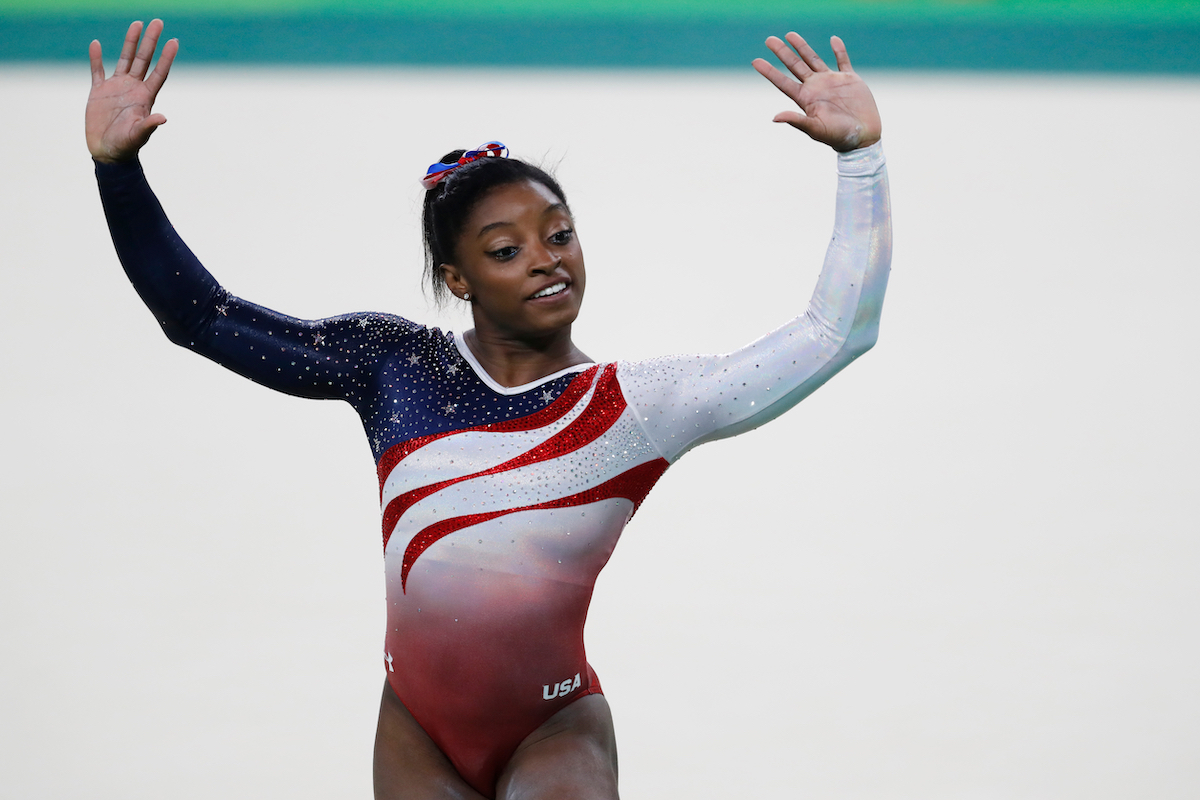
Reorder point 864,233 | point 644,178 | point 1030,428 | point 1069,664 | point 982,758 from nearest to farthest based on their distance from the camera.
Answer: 1. point 864,233
2. point 982,758
3. point 1069,664
4. point 1030,428
5. point 644,178

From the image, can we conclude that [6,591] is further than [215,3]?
No

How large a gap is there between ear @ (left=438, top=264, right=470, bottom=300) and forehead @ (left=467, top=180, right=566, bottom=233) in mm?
74

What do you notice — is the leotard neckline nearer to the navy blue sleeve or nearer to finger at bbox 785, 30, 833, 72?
the navy blue sleeve

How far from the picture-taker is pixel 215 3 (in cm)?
639

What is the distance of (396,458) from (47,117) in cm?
450

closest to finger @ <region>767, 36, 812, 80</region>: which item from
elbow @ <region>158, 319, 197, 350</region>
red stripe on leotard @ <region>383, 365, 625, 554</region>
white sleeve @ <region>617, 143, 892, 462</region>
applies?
white sleeve @ <region>617, 143, 892, 462</region>

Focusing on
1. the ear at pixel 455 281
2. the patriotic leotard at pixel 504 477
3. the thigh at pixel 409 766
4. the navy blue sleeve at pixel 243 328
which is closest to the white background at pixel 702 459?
the thigh at pixel 409 766

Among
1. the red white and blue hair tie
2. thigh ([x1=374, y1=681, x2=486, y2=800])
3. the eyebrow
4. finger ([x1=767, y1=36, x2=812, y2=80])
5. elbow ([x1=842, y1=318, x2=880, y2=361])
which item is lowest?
thigh ([x1=374, y1=681, x2=486, y2=800])

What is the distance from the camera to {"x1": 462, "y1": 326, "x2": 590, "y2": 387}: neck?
1.85 meters

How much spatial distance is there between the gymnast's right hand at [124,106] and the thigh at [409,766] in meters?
0.85

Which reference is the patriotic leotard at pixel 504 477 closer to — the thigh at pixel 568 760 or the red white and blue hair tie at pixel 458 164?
the thigh at pixel 568 760

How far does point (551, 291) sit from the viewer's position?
181 cm

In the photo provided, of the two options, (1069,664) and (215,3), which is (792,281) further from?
(215,3)

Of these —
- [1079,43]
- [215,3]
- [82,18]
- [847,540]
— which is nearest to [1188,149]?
[1079,43]
